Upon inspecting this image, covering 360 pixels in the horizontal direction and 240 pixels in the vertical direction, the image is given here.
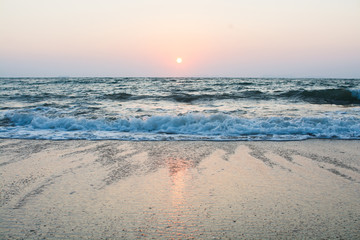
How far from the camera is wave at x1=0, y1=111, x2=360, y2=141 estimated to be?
595 cm

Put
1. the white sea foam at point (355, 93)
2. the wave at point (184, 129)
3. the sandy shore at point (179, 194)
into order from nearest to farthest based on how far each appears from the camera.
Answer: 1. the sandy shore at point (179, 194)
2. the wave at point (184, 129)
3. the white sea foam at point (355, 93)

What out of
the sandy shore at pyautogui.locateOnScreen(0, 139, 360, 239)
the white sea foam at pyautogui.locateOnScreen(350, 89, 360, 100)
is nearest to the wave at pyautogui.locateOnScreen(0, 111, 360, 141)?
the sandy shore at pyautogui.locateOnScreen(0, 139, 360, 239)

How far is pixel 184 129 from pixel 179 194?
4.09 meters

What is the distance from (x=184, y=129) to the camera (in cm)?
679

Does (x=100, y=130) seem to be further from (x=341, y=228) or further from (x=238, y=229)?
(x=341, y=228)

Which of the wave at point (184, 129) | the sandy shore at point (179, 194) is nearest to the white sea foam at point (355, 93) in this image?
the wave at point (184, 129)

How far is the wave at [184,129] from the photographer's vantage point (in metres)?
5.95

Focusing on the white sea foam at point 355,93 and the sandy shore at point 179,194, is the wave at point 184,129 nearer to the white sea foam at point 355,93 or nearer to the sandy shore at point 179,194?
the sandy shore at point 179,194

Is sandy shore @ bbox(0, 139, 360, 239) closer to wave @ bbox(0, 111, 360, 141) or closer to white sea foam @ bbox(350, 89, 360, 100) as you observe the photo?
wave @ bbox(0, 111, 360, 141)

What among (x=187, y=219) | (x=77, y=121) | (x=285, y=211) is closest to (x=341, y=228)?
(x=285, y=211)

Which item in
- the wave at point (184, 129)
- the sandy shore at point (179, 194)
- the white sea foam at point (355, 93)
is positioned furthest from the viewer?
the white sea foam at point (355, 93)

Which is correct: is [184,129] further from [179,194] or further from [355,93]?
[355,93]

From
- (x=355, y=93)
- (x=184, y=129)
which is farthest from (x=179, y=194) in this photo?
(x=355, y=93)

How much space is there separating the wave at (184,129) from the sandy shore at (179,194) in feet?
4.39
